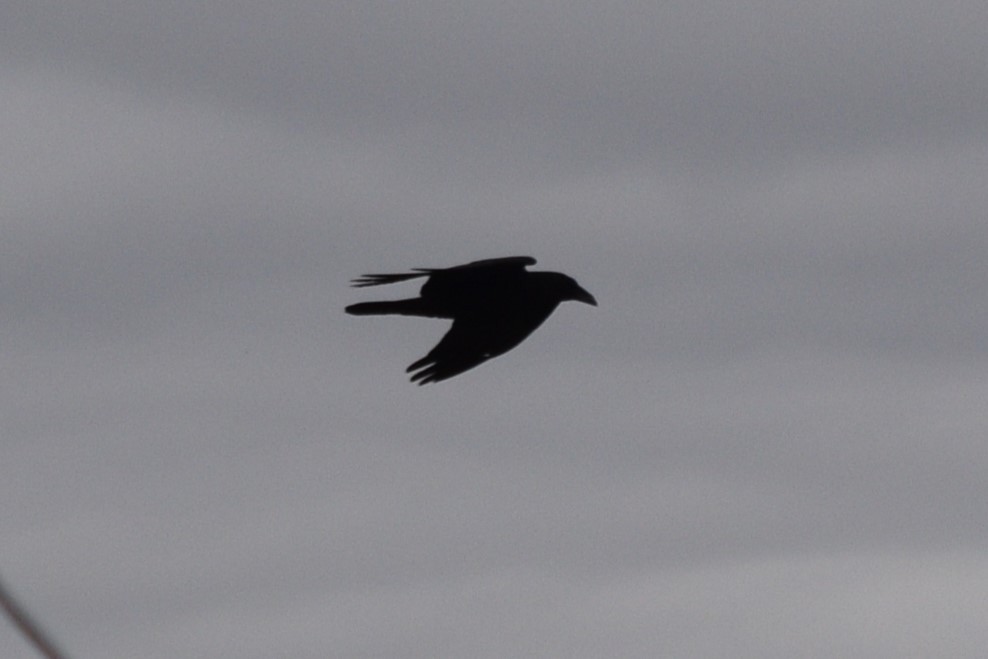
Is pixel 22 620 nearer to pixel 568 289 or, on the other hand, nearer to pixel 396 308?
pixel 396 308

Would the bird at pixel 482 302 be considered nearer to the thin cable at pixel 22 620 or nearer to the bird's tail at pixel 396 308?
the bird's tail at pixel 396 308

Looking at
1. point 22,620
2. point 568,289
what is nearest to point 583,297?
point 568,289

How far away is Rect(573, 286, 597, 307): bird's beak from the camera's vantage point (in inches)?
645

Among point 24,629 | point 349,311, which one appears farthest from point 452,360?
point 24,629

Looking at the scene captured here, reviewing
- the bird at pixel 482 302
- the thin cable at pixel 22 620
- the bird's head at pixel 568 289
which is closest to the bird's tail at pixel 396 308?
the bird at pixel 482 302

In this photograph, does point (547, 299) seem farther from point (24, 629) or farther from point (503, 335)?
point (24, 629)

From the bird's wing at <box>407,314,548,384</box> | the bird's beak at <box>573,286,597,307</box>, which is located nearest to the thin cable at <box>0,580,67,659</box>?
the bird's wing at <box>407,314,548,384</box>

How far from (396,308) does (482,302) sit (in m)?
0.88

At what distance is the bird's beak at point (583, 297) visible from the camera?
1639 cm

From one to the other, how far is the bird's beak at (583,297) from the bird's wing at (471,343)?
41.5 inches

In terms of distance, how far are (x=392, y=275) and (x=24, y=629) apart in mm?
12089

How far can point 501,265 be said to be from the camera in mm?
15508

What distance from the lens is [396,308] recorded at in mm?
15734

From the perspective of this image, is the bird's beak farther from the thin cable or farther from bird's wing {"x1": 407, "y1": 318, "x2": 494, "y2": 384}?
the thin cable
